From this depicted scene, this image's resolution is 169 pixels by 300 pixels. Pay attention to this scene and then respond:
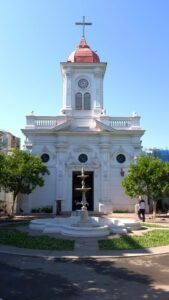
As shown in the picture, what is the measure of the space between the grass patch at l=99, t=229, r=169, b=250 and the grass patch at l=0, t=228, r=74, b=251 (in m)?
1.44

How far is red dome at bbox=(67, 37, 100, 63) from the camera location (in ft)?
130

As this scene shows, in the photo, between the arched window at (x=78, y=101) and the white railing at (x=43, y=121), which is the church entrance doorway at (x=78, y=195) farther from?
the arched window at (x=78, y=101)

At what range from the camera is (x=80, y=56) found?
3978 centimetres

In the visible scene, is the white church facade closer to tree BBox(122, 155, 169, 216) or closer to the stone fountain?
tree BBox(122, 155, 169, 216)

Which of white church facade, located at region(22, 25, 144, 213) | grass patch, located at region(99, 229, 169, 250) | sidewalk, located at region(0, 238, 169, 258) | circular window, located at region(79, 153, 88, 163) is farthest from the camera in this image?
circular window, located at region(79, 153, 88, 163)

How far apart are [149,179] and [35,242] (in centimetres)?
1598

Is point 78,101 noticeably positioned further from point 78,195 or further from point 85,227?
point 85,227

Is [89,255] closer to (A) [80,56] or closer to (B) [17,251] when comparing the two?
(B) [17,251]

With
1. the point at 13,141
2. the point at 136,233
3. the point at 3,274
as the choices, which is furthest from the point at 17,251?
the point at 13,141

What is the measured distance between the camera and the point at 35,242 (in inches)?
602

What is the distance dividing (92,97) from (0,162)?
1562cm

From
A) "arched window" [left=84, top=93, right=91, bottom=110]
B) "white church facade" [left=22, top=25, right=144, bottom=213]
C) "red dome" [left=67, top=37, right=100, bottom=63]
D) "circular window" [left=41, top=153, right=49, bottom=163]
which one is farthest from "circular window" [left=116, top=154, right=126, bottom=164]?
"red dome" [left=67, top=37, right=100, bottom=63]

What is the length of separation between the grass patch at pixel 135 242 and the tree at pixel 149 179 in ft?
39.3

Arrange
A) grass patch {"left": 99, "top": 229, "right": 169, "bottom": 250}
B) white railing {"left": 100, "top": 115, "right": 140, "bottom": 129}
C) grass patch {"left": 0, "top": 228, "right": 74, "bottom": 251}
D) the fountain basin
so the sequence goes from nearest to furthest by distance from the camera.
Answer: grass patch {"left": 0, "top": 228, "right": 74, "bottom": 251} < grass patch {"left": 99, "top": 229, "right": 169, "bottom": 250} < the fountain basin < white railing {"left": 100, "top": 115, "right": 140, "bottom": 129}
